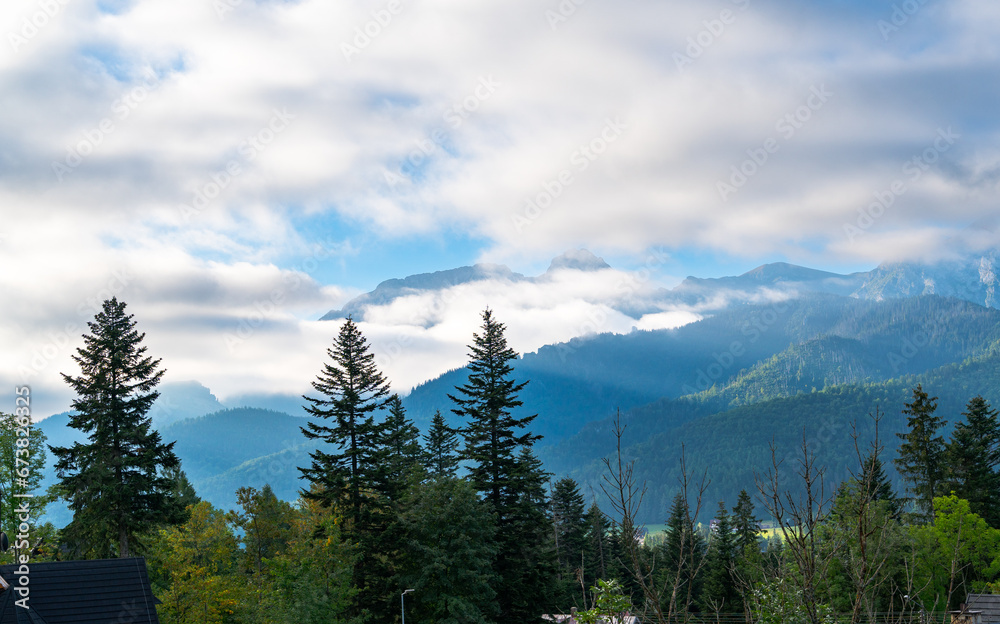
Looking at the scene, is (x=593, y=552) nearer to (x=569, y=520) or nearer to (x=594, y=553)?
(x=594, y=553)

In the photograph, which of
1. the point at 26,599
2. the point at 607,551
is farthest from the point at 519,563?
the point at 607,551

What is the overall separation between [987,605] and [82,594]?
38.8 metres

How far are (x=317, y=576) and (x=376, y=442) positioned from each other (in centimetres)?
744

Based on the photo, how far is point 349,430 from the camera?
3875 centimetres

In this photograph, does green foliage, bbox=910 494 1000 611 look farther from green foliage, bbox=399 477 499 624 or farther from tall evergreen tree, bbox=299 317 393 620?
tall evergreen tree, bbox=299 317 393 620

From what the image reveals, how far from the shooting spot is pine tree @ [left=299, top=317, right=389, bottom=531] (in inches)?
1490

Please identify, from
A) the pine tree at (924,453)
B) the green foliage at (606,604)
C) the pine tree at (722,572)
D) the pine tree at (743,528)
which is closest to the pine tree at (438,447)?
the pine tree at (722,572)

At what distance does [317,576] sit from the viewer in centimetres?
3597

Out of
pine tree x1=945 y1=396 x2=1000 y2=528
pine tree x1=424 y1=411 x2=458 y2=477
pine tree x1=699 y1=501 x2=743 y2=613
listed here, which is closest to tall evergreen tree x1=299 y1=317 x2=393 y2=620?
pine tree x1=424 y1=411 x2=458 y2=477

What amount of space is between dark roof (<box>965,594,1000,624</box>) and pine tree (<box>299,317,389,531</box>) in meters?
30.4

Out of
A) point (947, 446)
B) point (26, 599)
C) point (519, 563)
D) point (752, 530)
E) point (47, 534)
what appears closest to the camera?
point (26, 599)

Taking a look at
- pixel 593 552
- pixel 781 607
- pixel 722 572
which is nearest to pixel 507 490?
pixel 722 572

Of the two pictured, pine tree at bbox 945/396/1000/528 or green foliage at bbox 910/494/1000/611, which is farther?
pine tree at bbox 945/396/1000/528

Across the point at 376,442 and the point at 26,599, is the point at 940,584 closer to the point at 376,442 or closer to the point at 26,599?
the point at 376,442
